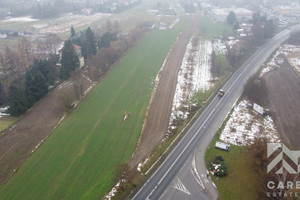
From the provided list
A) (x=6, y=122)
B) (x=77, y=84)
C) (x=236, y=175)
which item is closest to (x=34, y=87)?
(x=6, y=122)

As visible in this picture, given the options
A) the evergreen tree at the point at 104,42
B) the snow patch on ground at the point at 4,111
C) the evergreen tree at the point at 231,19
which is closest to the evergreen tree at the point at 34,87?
the snow patch on ground at the point at 4,111

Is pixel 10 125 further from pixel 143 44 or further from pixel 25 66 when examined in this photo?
pixel 143 44

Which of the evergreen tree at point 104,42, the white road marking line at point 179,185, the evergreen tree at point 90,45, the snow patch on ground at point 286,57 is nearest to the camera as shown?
the white road marking line at point 179,185

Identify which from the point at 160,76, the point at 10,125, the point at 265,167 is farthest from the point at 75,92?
the point at 265,167

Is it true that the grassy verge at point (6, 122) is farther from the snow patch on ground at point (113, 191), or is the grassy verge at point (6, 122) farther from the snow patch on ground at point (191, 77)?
the snow patch on ground at point (191, 77)

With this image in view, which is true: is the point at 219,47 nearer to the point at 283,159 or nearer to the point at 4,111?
the point at 283,159

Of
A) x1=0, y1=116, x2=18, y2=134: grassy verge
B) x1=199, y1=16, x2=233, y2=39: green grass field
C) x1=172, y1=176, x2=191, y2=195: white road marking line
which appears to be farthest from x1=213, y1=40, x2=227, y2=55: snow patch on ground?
x1=0, y1=116, x2=18, y2=134: grassy verge
